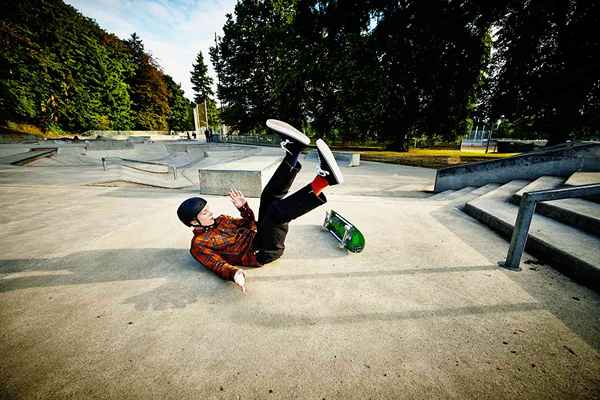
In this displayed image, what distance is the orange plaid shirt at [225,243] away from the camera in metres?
2.41

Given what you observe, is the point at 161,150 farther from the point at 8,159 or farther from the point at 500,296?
the point at 500,296

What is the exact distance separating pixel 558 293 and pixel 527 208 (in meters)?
0.82

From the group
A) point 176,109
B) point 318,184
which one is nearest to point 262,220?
point 318,184

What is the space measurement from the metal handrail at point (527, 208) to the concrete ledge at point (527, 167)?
486cm

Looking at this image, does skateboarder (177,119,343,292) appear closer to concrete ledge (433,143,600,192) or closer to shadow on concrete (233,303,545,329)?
shadow on concrete (233,303,545,329)

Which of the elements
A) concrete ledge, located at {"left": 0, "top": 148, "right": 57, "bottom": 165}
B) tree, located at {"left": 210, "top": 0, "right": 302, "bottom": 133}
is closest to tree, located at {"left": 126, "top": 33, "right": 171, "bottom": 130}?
tree, located at {"left": 210, "top": 0, "right": 302, "bottom": 133}

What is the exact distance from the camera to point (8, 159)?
13594 mm

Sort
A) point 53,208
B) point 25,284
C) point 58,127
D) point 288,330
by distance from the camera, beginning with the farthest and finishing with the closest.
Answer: point 58,127, point 53,208, point 25,284, point 288,330

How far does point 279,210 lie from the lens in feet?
7.00

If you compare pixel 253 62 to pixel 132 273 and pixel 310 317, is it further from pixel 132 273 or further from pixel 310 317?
pixel 310 317

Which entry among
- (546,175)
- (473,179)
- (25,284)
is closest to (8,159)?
(25,284)

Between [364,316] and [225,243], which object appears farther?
[225,243]

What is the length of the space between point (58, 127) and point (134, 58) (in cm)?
3168

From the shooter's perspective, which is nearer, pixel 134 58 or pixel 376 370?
pixel 376 370
